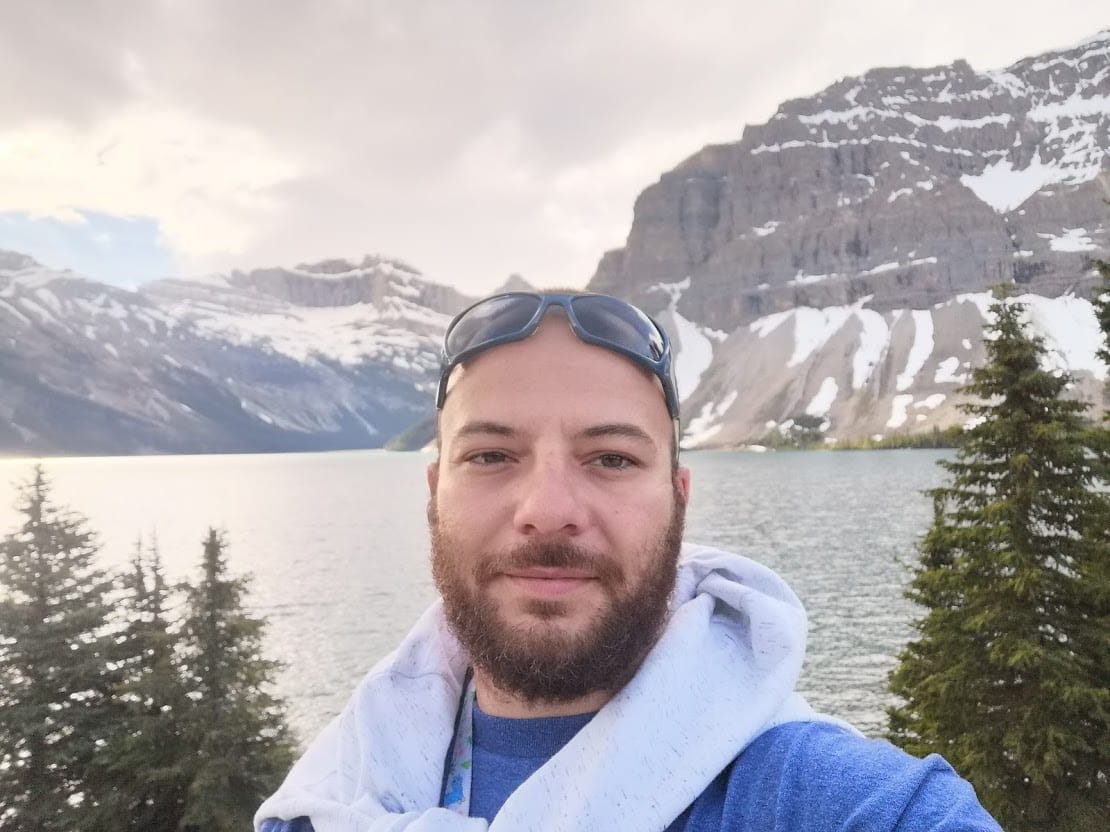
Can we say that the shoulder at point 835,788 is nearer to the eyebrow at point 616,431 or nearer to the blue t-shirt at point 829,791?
the blue t-shirt at point 829,791

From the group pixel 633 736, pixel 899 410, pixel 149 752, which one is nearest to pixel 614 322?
pixel 633 736

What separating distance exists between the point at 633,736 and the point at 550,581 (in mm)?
542

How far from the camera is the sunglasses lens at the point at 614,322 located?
263 centimetres

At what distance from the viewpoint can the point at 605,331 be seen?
2.63 meters

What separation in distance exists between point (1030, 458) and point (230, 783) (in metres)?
18.9

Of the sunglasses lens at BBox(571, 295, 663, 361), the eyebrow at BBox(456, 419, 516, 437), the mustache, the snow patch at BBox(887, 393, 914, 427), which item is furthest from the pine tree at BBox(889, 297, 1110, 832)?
the snow patch at BBox(887, 393, 914, 427)

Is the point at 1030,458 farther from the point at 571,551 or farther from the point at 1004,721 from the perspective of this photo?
the point at 571,551

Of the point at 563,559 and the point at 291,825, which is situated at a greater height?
the point at 563,559

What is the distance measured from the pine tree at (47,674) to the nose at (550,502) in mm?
19344

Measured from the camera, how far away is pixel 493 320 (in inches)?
108

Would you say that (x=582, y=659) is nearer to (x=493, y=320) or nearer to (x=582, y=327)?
(x=582, y=327)

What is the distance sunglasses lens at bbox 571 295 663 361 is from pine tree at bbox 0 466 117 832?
64.0 ft

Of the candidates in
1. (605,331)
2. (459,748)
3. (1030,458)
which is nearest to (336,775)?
(459,748)

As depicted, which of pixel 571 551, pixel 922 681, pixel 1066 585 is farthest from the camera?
pixel 922 681
